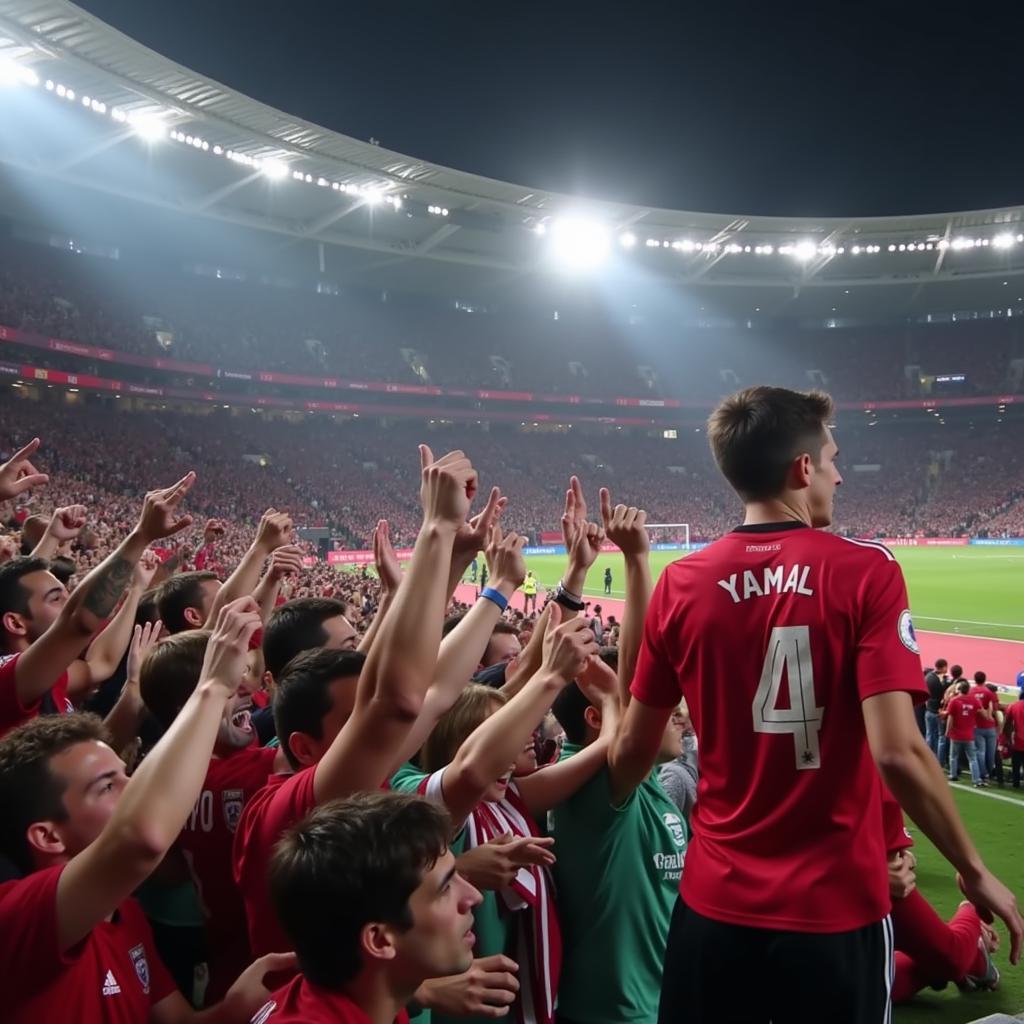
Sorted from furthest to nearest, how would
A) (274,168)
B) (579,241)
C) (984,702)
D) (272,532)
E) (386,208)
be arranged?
1. (579,241)
2. (386,208)
3. (274,168)
4. (984,702)
5. (272,532)

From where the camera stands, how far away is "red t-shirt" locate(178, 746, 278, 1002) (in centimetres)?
263

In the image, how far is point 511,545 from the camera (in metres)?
3.33

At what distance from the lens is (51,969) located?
172 centimetres

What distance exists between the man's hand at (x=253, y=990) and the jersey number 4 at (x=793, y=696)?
4.18 feet

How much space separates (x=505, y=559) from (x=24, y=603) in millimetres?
2165

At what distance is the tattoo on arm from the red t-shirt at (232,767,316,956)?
4.18 ft

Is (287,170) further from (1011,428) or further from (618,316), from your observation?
(1011,428)

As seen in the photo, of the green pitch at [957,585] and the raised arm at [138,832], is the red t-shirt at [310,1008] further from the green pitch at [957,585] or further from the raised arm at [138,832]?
the green pitch at [957,585]

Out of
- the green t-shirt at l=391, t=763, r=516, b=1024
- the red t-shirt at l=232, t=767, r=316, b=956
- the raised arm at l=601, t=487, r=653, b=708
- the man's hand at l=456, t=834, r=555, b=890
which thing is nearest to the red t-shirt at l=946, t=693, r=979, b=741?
the raised arm at l=601, t=487, r=653, b=708

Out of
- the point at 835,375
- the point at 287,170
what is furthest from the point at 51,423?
the point at 835,375

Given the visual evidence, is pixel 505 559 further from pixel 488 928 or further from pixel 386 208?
pixel 386 208

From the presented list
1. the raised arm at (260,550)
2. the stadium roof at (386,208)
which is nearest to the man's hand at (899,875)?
the raised arm at (260,550)

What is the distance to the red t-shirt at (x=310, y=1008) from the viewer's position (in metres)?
1.60

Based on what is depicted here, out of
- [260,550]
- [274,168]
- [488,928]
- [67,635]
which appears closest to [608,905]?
[488,928]
